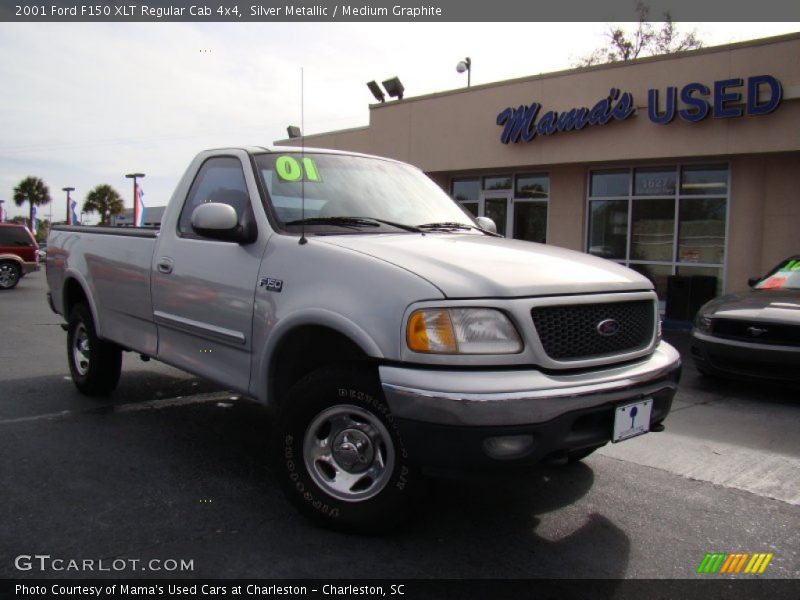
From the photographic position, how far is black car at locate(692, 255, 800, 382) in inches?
237

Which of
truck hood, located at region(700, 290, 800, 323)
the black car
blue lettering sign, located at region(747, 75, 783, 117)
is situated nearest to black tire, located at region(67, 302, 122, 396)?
the black car

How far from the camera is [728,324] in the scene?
6.45 meters

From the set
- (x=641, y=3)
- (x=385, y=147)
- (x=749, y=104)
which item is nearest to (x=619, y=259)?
(x=749, y=104)

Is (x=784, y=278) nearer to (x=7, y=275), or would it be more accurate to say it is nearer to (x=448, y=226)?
(x=448, y=226)

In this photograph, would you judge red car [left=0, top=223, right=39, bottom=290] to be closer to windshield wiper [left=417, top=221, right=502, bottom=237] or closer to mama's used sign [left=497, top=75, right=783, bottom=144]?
mama's used sign [left=497, top=75, right=783, bottom=144]

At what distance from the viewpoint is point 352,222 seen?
3732 millimetres

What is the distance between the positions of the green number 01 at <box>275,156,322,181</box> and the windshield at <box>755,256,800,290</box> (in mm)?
5734

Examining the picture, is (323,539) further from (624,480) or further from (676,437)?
(676,437)

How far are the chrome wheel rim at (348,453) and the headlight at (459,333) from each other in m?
0.44

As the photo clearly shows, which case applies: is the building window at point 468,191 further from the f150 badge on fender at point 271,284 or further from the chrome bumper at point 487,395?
the chrome bumper at point 487,395

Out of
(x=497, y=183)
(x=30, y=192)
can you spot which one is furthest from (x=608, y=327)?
(x=30, y=192)

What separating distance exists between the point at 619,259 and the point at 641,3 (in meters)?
18.7

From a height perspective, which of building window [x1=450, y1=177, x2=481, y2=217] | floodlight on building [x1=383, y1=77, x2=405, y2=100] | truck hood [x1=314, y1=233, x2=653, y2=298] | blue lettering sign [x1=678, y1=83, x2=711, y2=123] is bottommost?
truck hood [x1=314, y1=233, x2=653, y2=298]

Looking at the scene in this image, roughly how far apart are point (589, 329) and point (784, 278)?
224 inches
